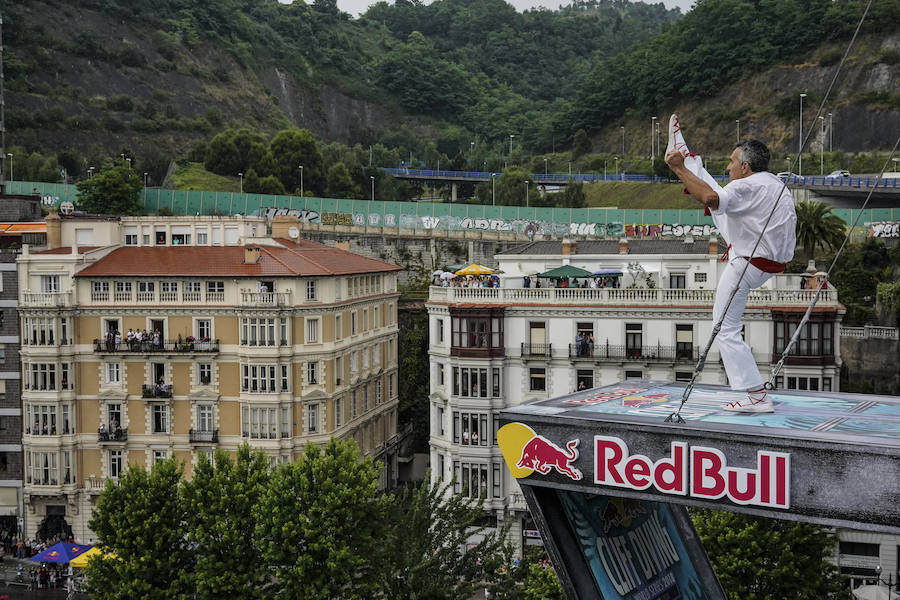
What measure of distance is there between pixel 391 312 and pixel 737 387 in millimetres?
50211

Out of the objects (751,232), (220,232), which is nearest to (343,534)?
(751,232)

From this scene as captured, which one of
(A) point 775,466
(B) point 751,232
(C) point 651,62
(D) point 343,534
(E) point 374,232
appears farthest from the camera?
(C) point 651,62

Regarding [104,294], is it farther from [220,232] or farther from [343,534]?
[343,534]

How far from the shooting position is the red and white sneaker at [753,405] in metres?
18.2

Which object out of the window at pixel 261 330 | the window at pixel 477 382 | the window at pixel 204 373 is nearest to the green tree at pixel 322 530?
the window at pixel 477 382

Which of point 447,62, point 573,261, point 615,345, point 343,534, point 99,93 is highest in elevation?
point 447,62

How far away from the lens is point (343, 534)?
35.1m

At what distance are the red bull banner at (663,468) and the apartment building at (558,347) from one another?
27681 mm

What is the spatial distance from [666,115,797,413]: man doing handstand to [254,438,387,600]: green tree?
1914cm

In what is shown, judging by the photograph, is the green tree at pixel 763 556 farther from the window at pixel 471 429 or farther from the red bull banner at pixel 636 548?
the window at pixel 471 429

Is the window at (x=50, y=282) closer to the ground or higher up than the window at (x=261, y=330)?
higher up

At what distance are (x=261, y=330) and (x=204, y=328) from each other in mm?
3318

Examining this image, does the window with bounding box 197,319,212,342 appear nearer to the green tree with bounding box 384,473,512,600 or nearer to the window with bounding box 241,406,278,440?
the window with bounding box 241,406,278,440

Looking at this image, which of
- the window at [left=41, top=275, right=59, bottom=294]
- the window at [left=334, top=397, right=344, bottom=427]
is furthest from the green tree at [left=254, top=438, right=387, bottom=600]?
the window at [left=41, top=275, right=59, bottom=294]
